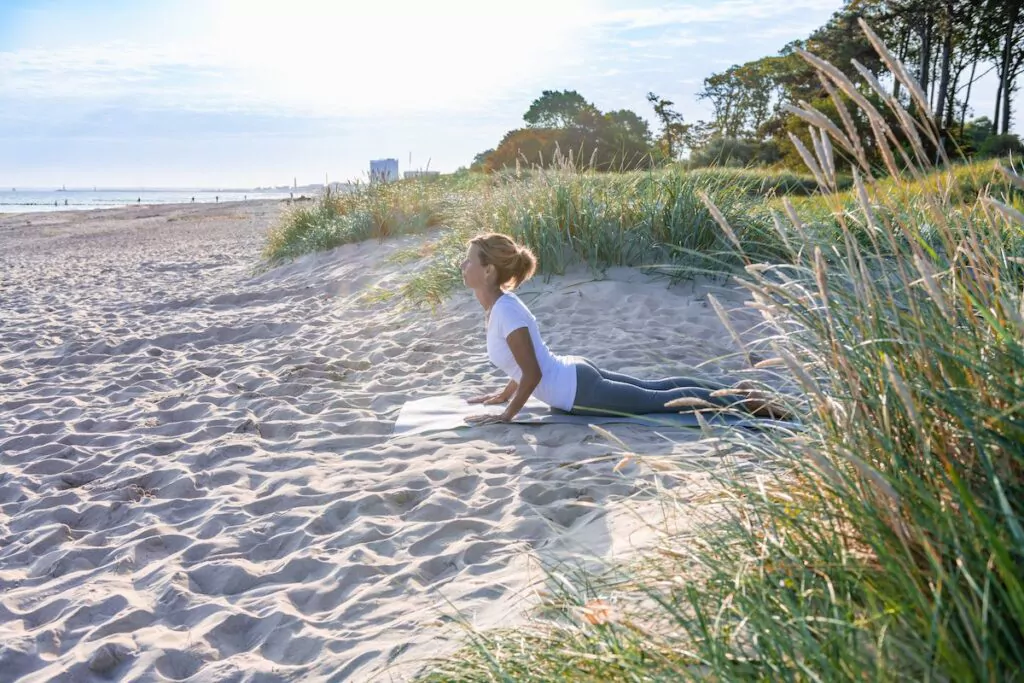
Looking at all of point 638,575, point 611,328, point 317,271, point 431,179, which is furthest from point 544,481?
point 431,179

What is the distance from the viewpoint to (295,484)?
436cm

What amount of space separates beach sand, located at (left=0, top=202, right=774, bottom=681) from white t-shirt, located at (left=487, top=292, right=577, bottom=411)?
23cm

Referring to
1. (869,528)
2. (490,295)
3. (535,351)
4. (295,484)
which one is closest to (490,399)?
(535,351)

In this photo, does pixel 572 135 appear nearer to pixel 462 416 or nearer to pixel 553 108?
pixel 553 108

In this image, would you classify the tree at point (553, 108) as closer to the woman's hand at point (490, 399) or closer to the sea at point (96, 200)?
the sea at point (96, 200)

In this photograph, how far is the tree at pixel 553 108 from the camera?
46031 millimetres

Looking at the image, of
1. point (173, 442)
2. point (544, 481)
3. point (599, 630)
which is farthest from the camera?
point (173, 442)

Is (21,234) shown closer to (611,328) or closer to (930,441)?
(611,328)

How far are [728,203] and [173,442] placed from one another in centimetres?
559

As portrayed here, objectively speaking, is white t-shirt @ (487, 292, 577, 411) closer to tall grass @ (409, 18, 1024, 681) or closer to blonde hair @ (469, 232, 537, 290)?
blonde hair @ (469, 232, 537, 290)

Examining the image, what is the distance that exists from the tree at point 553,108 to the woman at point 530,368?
41.6m

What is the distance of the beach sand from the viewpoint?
9.71 feet

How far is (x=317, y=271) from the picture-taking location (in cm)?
1190

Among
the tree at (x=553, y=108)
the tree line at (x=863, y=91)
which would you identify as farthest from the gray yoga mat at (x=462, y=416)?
the tree at (x=553, y=108)
